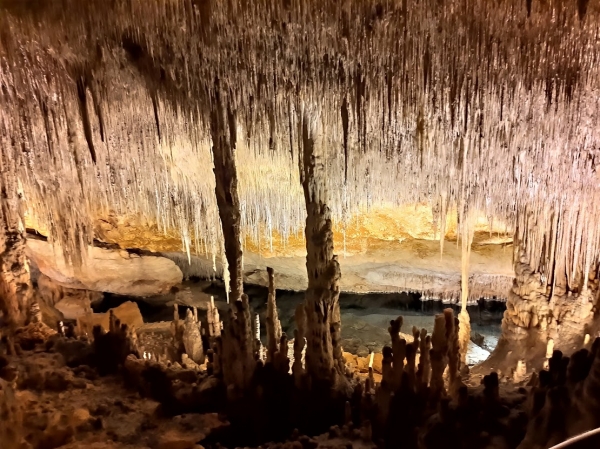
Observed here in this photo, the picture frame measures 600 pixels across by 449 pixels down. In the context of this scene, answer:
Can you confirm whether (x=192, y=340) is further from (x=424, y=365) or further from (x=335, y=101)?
(x=424, y=365)

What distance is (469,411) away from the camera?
2611 millimetres

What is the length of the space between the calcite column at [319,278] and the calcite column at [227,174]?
24.5 inches

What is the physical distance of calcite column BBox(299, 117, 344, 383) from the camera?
3.92 metres

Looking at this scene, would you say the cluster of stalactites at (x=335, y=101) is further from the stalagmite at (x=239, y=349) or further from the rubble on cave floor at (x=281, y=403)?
the rubble on cave floor at (x=281, y=403)

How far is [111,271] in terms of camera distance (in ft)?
29.4

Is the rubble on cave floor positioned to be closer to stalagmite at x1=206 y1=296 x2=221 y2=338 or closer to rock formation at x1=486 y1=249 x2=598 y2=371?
rock formation at x1=486 y1=249 x2=598 y2=371

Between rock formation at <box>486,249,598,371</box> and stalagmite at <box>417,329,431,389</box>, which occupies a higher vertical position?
stalagmite at <box>417,329,431,389</box>

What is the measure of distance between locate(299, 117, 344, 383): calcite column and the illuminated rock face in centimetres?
549

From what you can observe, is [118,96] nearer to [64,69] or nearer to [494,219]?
[64,69]

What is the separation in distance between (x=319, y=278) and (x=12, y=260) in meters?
3.96

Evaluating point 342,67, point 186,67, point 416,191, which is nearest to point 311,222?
point 342,67

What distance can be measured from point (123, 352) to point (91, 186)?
2.78 meters

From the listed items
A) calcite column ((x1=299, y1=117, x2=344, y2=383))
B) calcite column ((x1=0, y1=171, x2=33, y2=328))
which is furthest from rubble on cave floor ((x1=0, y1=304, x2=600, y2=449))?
calcite column ((x1=0, y1=171, x2=33, y2=328))

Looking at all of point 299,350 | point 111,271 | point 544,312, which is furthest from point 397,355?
point 111,271
